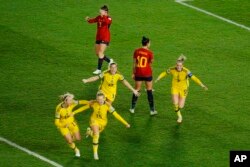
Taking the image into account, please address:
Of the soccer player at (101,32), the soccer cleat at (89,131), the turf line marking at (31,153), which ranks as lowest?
the turf line marking at (31,153)

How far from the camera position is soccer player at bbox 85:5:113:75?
24.7 meters

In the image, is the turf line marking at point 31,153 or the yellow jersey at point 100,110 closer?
the turf line marking at point 31,153

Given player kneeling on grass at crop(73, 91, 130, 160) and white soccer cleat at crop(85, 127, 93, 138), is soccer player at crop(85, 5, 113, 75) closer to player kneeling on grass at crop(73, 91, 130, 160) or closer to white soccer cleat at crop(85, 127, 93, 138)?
white soccer cleat at crop(85, 127, 93, 138)

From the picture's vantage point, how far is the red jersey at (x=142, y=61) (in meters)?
21.7

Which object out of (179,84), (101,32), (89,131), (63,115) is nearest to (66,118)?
(63,115)

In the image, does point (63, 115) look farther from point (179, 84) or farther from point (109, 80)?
point (179, 84)

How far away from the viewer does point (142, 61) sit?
21734 mm

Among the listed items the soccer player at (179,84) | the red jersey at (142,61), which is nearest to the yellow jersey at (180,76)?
the soccer player at (179,84)

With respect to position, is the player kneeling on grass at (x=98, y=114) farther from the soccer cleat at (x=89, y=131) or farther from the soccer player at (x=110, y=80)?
the soccer player at (x=110, y=80)

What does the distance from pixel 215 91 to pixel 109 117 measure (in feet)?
12.0

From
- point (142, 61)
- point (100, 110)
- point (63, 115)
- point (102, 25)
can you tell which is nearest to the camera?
point (63, 115)

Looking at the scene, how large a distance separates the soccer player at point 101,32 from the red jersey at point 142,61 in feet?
10.7

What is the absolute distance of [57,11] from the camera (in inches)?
1185

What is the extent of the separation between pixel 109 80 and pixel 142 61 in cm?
116
